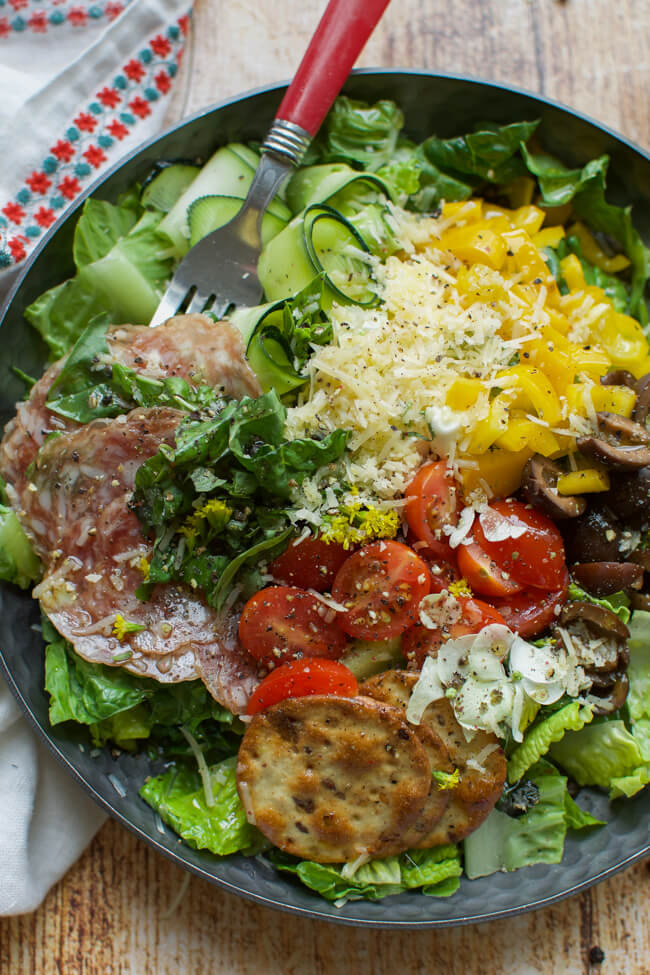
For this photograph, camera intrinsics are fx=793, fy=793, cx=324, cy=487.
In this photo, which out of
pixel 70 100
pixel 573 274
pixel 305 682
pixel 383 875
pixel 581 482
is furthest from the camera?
pixel 70 100

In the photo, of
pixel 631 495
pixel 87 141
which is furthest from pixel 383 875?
pixel 87 141

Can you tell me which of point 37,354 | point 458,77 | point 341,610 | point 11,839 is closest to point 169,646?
point 341,610

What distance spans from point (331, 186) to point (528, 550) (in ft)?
6.16

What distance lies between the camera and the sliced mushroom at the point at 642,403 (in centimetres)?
344

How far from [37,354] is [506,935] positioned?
346 cm

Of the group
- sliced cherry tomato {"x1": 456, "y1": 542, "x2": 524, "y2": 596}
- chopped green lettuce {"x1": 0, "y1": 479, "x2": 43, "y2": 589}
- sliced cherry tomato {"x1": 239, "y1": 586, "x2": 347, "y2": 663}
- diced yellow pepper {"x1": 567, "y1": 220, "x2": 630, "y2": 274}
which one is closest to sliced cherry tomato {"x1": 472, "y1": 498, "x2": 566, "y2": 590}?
sliced cherry tomato {"x1": 456, "y1": 542, "x2": 524, "y2": 596}

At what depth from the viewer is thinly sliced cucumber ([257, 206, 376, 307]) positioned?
11.5 feet

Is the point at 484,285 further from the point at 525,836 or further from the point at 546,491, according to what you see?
the point at 525,836

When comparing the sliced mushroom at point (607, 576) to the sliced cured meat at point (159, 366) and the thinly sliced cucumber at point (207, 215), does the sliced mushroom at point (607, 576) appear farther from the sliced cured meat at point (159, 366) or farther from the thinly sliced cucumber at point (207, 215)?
the thinly sliced cucumber at point (207, 215)

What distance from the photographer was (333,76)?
11.6 ft

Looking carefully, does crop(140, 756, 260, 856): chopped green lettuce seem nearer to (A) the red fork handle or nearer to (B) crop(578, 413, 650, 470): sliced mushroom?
(B) crop(578, 413, 650, 470): sliced mushroom

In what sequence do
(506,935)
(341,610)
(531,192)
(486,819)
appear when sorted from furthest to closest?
(531,192), (506,935), (486,819), (341,610)

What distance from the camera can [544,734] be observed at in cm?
328

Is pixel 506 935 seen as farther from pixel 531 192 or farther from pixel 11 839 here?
pixel 531 192
